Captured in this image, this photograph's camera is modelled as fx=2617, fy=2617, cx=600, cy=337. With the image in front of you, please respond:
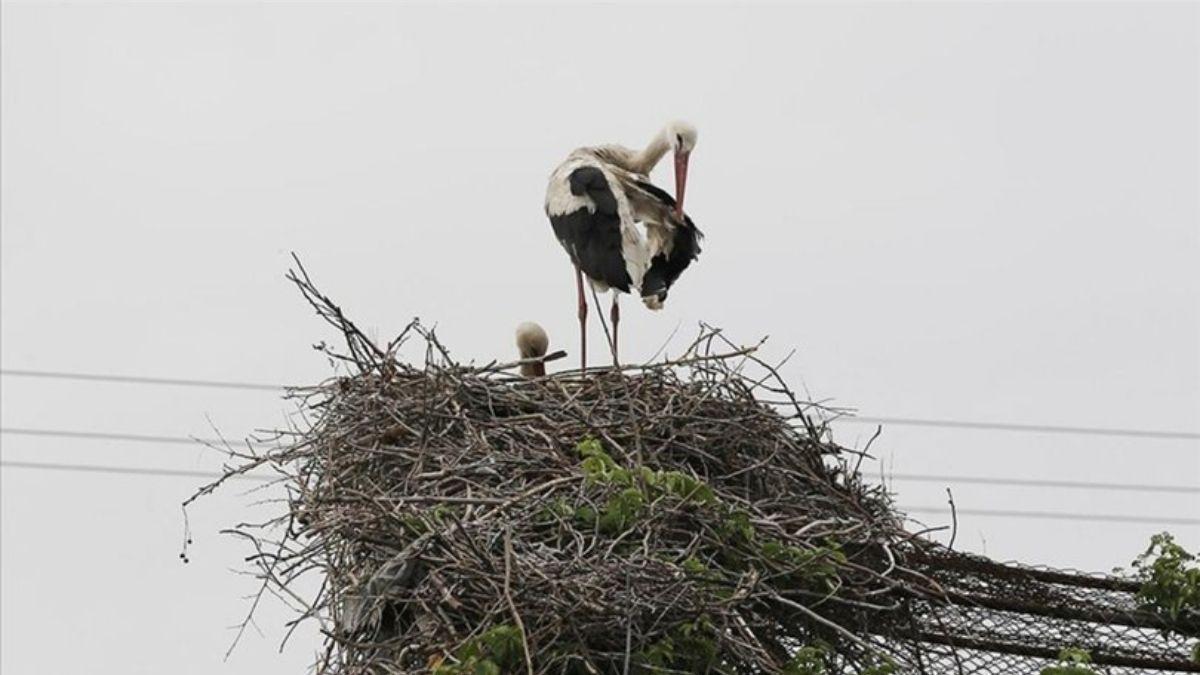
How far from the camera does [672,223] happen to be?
1068 centimetres

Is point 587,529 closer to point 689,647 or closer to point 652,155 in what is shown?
point 689,647

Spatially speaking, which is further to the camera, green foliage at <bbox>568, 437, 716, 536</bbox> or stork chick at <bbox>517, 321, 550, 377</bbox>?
stork chick at <bbox>517, 321, 550, 377</bbox>

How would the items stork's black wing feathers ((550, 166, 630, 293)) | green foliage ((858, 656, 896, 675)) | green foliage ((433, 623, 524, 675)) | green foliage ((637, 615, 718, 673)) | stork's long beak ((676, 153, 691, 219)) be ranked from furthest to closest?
stork's long beak ((676, 153, 691, 219)), stork's black wing feathers ((550, 166, 630, 293)), green foliage ((858, 656, 896, 675)), green foliage ((637, 615, 718, 673)), green foliage ((433, 623, 524, 675))

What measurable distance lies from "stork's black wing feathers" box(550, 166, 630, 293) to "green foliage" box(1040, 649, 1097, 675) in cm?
328

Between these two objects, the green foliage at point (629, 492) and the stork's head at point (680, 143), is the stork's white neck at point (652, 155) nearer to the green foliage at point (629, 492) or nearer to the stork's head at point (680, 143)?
the stork's head at point (680, 143)

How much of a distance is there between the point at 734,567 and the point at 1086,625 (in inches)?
56.6

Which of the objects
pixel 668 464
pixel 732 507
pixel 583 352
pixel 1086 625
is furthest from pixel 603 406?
pixel 583 352

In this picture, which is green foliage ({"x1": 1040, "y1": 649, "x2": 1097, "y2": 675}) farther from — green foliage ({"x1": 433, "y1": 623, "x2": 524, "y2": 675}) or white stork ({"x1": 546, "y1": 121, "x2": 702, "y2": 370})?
white stork ({"x1": 546, "y1": 121, "x2": 702, "y2": 370})

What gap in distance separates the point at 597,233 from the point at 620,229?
0.34 feet

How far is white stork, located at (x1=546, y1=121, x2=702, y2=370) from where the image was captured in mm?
10492

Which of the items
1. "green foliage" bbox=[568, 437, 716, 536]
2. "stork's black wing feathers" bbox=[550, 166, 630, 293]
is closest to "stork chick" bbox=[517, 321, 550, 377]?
"stork's black wing feathers" bbox=[550, 166, 630, 293]

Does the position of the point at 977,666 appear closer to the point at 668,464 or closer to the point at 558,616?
the point at 668,464

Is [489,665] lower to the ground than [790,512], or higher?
lower

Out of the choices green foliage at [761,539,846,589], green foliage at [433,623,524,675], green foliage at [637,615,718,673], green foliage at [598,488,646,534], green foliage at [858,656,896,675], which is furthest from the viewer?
green foliage at [761,539,846,589]
